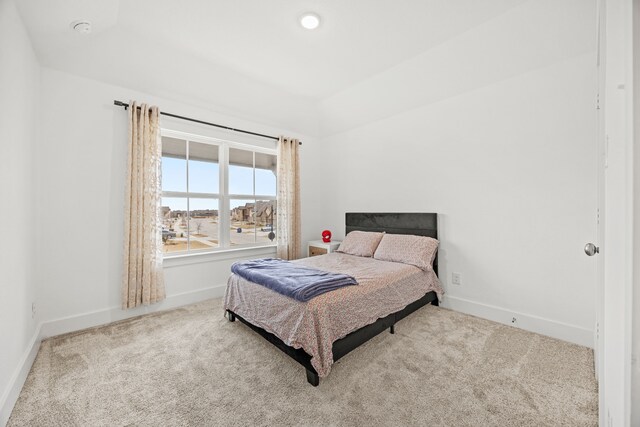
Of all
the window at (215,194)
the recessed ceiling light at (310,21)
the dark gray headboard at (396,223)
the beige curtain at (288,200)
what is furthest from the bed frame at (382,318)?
the recessed ceiling light at (310,21)

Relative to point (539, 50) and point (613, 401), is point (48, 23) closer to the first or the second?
point (613, 401)

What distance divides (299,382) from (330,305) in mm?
543

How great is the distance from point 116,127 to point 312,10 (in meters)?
2.32

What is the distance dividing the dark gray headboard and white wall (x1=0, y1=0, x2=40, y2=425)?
3.49m

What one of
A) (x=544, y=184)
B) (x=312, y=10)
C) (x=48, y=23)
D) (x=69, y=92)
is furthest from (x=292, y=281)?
(x=69, y=92)

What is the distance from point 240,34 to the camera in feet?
8.14

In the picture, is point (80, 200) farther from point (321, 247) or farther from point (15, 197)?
point (321, 247)

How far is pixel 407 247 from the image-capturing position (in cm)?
311

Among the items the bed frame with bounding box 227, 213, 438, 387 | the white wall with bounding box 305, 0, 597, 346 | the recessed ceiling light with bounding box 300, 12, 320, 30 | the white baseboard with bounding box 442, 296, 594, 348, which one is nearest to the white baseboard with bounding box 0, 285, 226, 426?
the bed frame with bounding box 227, 213, 438, 387

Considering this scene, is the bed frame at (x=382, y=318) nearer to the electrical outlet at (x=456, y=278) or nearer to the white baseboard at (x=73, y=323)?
the electrical outlet at (x=456, y=278)

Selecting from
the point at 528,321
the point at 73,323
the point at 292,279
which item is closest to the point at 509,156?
the point at 528,321

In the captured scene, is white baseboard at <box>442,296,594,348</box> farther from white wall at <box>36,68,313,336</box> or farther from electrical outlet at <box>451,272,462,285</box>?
white wall at <box>36,68,313,336</box>

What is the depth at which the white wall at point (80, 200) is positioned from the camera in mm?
2475

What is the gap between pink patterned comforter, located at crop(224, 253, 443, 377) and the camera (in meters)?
1.81
